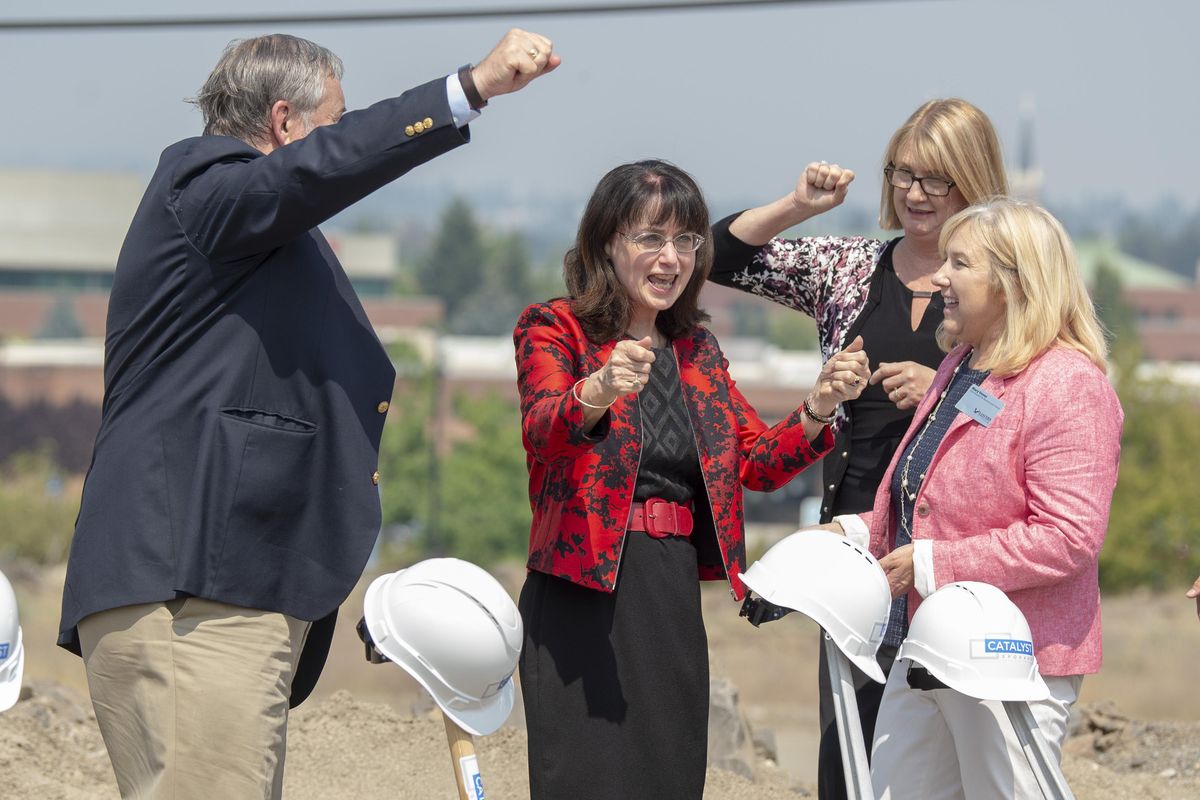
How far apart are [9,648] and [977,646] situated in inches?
76.1

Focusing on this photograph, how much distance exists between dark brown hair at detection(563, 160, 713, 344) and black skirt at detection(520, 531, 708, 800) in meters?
0.52

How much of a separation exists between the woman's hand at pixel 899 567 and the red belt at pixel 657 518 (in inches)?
20.1

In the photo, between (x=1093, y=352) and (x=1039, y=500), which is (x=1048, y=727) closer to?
(x=1039, y=500)

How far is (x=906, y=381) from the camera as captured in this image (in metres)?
4.10

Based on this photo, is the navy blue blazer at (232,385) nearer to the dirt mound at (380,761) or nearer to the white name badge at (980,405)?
the white name badge at (980,405)

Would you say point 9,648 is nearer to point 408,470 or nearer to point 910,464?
point 910,464

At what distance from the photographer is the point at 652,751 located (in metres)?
3.76

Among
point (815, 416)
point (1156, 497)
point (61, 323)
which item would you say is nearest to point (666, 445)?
point (815, 416)

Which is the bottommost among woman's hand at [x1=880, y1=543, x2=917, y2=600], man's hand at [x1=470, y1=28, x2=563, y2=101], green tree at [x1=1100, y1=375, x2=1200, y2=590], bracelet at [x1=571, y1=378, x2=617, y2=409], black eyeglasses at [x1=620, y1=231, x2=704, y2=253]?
green tree at [x1=1100, y1=375, x2=1200, y2=590]

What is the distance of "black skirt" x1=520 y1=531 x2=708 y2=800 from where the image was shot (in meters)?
3.73

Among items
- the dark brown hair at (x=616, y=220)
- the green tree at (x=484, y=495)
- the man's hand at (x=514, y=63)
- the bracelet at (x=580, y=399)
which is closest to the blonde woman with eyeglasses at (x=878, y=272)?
the dark brown hair at (x=616, y=220)

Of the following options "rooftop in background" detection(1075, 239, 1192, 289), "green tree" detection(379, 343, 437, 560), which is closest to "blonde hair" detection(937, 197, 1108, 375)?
"green tree" detection(379, 343, 437, 560)

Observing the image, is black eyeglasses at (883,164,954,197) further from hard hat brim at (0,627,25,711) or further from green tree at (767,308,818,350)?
green tree at (767,308,818,350)

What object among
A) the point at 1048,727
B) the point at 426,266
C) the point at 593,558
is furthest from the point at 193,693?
the point at 426,266
